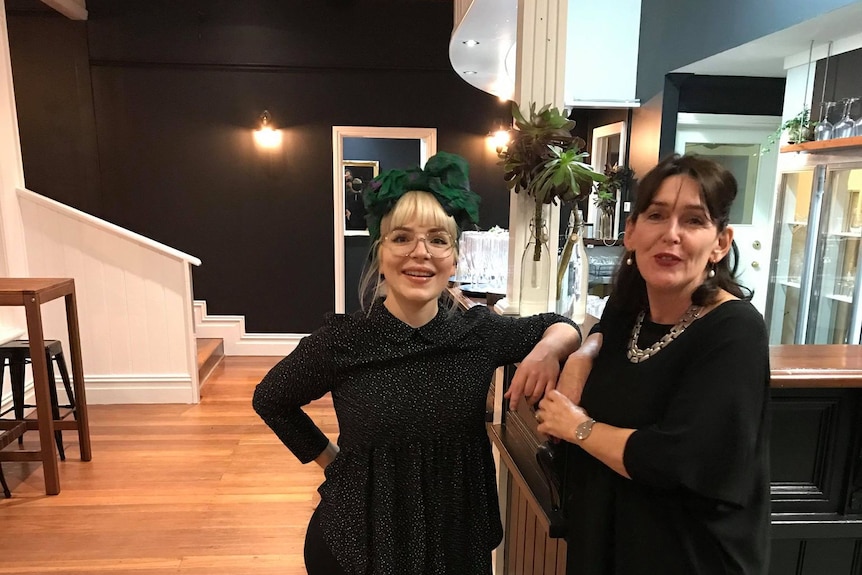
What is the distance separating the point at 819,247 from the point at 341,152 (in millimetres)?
3980

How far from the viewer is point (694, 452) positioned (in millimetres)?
844

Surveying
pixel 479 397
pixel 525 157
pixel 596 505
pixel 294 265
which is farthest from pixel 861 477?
pixel 294 265

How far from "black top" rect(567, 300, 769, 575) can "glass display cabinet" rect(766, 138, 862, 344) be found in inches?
135

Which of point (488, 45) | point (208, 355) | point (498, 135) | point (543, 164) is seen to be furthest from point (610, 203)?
point (543, 164)

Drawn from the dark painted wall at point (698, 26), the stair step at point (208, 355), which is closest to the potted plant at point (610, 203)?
the dark painted wall at point (698, 26)

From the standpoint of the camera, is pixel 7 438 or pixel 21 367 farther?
pixel 21 367

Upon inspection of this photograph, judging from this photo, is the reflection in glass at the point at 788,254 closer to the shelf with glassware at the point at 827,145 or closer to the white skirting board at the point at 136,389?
the shelf with glassware at the point at 827,145

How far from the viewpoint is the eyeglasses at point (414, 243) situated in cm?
117

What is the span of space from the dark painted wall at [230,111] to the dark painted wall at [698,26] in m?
1.44

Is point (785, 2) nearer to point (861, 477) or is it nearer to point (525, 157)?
point (525, 157)

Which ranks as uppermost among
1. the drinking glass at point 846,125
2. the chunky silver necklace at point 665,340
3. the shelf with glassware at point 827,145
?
the drinking glass at point 846,125

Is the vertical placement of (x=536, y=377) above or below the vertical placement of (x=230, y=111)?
below

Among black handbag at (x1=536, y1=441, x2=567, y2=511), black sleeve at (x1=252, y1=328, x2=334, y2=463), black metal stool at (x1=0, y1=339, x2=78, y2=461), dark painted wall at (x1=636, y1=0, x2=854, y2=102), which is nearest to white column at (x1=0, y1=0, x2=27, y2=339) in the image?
black metal stool at (x1=0, y1=339, x2=78, y2=461)

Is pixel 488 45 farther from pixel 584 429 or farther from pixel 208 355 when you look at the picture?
pixel 208 355
